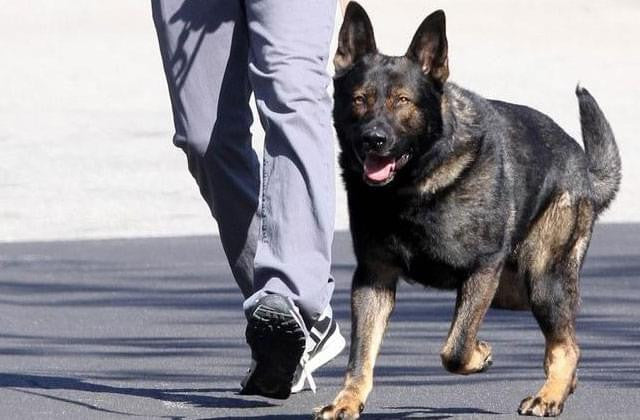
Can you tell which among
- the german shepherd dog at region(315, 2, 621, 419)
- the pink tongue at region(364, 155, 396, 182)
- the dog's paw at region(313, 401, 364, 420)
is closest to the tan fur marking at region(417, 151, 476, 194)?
the german shepherd dog at region(315, 2, 621, 419)

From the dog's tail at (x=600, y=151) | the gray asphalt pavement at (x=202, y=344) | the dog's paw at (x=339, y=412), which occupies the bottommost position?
the gray asphalt pavement at (x=202, y=344)

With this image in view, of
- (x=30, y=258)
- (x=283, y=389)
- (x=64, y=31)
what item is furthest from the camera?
(x=64, y=31)

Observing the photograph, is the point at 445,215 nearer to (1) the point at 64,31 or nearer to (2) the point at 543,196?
(2) the point at 543,196

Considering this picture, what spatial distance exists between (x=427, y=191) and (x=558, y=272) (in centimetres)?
67

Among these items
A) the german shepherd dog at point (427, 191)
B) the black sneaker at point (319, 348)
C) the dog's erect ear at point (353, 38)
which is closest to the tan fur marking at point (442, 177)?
the german shepherd dog at point (427, 191)

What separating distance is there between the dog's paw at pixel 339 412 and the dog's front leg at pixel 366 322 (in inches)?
1.5

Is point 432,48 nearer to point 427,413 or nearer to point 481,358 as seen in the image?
point 481,358

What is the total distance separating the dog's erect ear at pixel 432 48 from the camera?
5379 millimetres

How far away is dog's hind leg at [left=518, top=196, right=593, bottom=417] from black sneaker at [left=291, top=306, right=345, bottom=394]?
24.2 inches

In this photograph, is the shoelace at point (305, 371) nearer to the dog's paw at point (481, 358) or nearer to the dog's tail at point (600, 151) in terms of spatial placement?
the dog's paw at point (481, 358)

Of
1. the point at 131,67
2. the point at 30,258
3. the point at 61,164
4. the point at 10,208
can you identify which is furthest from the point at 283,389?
the point at 131,67

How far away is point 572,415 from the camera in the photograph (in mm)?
5332

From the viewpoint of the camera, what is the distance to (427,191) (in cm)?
532

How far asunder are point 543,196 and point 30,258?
486 cm
